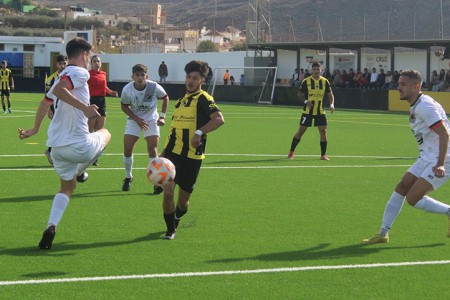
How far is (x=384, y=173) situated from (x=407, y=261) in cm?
829

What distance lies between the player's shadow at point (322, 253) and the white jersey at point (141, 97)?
5269 millimetres

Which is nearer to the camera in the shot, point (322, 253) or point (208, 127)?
point (322, 253)

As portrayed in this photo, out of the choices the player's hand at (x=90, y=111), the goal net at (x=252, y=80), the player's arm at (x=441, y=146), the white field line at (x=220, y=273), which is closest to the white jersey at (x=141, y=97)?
the player's hand at (x=90, y=111)

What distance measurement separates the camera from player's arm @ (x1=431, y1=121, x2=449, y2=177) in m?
9.27

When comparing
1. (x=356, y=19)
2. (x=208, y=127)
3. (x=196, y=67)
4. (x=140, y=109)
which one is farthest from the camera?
(x=356, y=19)

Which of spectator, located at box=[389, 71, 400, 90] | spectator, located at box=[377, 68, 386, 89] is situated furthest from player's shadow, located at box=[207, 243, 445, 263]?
spectator, located at box=[377, 68, 386, 89]

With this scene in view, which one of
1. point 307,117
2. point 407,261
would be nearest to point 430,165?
point 407,261

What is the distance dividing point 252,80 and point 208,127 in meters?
52.2

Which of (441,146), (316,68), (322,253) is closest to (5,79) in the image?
(316,68)

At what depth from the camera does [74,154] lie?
364 inches

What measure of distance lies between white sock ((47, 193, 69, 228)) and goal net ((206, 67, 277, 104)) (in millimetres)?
45687

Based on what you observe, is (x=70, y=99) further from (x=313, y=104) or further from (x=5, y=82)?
(x=5, y=82)

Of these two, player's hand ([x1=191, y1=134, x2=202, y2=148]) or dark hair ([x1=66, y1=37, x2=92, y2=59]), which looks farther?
player's hand ([x1=191, y1=134, x2=202, y2=148])

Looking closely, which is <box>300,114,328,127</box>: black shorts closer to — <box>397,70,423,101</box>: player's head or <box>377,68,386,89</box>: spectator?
<box>397,70,423,101</box>: player's head
